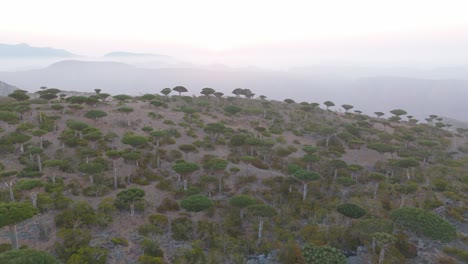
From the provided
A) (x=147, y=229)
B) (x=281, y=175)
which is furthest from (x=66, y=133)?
(x=281, y=175)

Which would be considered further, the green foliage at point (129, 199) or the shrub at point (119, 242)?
the green foliage at point (129, 199)

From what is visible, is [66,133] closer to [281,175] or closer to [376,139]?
[281,175]

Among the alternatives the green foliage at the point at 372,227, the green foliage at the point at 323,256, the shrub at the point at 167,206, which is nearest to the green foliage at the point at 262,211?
the green foliage at the point at 323,256

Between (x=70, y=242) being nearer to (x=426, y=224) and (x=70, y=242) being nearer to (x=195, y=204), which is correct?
(x=195, y=204)

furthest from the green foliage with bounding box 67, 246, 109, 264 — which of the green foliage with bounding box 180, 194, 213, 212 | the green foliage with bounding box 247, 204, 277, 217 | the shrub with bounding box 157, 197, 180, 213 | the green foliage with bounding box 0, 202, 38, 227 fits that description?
the green foliage with bounding box 247, 204, 277, 217

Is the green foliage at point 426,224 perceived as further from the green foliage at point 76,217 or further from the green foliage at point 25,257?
the green foliage at point 76,217

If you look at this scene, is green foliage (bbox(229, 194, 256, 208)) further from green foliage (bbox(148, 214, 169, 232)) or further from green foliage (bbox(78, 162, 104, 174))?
green foliage (bbox(78, 162, 104, 174))
